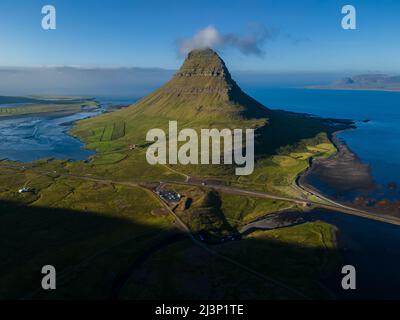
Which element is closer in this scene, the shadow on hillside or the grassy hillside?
the shadow on hillside

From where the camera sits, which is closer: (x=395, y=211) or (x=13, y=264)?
(x=13, y=264)

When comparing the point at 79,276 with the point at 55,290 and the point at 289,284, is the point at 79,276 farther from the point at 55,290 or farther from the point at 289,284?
the point at 289,284

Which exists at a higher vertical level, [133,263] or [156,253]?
[156,253]

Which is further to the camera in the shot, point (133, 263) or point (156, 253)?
point (156, 253)

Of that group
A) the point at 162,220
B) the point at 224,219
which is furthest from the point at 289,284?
the point at 162,220

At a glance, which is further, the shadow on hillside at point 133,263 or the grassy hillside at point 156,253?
the grassy hillside at point 156,253
